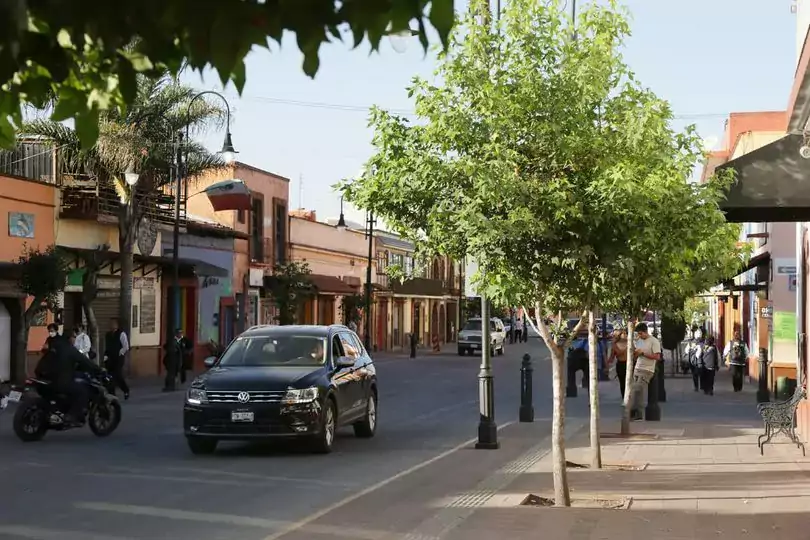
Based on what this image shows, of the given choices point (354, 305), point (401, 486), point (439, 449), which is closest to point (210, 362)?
point (439, 449)

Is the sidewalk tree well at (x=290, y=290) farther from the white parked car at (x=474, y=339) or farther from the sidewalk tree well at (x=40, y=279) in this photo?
the sidewalk tree well at (x=40, y=279)

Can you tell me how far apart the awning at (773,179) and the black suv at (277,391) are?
6.82 metres

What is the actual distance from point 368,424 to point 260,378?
322 cm

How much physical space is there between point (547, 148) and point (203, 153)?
2578 centimetres

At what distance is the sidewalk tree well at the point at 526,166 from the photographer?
1160cm

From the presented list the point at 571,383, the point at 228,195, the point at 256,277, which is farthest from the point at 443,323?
the point at 571,383

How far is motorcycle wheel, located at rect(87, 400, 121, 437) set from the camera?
19094 millimetres

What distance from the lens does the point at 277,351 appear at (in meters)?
17.8

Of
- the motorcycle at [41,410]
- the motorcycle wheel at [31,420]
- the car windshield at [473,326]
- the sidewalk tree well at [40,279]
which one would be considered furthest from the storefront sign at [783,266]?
the car windshield at [473,326]

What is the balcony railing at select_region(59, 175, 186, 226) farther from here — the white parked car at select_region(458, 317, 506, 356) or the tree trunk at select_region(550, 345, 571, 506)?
the white parked car at select_region(458, 317, 506, 356)

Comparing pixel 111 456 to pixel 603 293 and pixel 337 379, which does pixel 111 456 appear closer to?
pixel 337 379

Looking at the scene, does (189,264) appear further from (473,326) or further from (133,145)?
(473,326)

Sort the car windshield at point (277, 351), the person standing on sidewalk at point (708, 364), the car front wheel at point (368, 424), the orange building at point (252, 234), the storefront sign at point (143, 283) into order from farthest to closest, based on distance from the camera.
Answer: the orange building at point (252, 234)
the storefront sign at point (143, 283)
the person standing on sidewalk at point (708, 364)
the car front wheel at point (368, 424)
the car windshield at point (277, 351)

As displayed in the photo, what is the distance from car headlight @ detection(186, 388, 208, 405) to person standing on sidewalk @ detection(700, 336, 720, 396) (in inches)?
691
